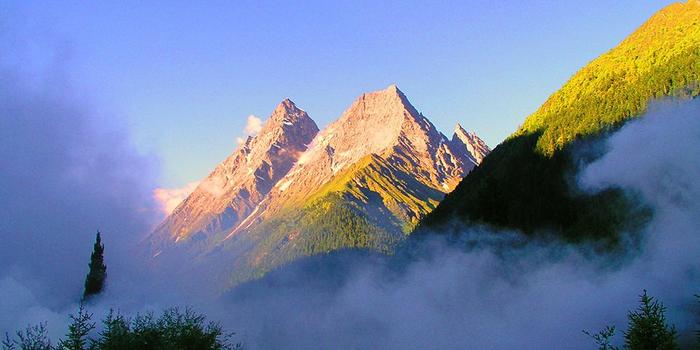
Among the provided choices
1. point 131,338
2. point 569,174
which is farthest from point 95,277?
point 569,174

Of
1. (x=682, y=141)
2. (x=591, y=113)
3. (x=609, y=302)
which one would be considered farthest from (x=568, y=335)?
(x=591, y=113)

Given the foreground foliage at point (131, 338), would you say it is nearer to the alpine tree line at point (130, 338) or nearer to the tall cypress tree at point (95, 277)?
the alpine tree line at point (130, 338)

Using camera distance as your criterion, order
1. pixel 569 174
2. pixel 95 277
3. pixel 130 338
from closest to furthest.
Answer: pixel 130 338
pixel 95 277
pixel 569 174

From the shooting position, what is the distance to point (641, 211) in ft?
481

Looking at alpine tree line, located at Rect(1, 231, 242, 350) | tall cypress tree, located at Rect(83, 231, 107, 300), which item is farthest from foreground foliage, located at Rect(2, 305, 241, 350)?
tall cypress tree, located at Rect(83, 231, 107, 300)

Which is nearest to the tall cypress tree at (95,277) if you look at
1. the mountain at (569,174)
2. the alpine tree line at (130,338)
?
the alpine tree line at (130,338)

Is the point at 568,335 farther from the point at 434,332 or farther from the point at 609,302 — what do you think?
the point at 434,332

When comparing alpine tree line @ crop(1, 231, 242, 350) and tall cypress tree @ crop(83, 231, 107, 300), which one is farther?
tall cypress tree @ crop(83, 231, 107, 300)

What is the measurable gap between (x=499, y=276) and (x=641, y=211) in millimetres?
50682

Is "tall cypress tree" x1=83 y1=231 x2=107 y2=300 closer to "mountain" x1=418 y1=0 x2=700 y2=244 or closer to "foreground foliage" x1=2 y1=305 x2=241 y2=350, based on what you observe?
"foreground foliage" x1=2 y1=305 x2=241 y2=350

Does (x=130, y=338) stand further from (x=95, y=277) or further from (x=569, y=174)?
(x=569, y=174)

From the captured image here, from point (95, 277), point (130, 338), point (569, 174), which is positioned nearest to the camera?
point (130, 338)

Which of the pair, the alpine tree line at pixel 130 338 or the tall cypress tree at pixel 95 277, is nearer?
the alpine tree line at pixel 130 338

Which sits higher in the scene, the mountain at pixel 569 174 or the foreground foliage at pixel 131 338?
the mountain at pixel 569 174
